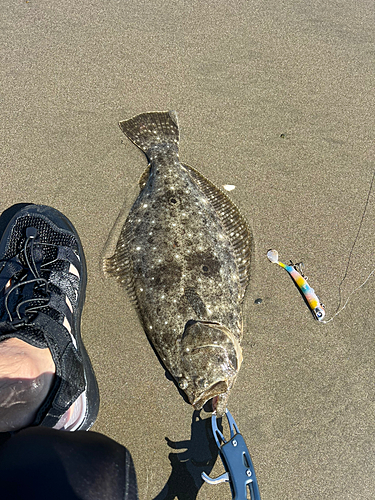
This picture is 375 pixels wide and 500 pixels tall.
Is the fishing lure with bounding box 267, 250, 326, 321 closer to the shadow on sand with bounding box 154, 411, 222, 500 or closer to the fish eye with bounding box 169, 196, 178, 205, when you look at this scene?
the fish eye with bounding box 169, 196, 178, 205

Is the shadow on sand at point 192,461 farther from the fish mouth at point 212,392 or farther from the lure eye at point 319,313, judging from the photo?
the lure eye at point 319,313

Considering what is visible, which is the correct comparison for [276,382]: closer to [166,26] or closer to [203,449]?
[203,449]

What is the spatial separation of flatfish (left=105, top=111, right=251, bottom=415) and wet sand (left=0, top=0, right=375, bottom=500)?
209mm

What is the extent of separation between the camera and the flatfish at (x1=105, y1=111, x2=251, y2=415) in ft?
9.32

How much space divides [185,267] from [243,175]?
1.34m

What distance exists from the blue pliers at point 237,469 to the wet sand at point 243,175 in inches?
11.6

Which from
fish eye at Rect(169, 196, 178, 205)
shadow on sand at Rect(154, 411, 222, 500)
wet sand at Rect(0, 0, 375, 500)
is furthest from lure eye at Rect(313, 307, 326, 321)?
fish eye at Rect(169, 196, 178, 205)

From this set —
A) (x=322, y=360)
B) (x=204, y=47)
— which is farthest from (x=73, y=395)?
(x=204, y=47)

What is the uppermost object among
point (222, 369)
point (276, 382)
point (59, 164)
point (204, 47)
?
point (204, 47)

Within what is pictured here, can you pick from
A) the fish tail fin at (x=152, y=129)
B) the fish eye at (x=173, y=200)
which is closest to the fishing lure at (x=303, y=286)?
the fish eye at (x=173, y=200)

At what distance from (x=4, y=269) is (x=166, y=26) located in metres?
3.40

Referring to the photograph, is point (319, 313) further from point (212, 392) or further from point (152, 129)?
point (152, 129)

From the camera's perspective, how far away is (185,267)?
304 cm

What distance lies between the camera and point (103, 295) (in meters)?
3.37
